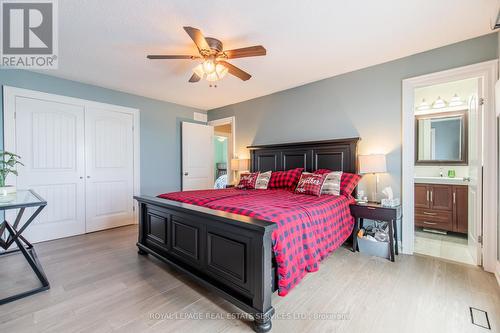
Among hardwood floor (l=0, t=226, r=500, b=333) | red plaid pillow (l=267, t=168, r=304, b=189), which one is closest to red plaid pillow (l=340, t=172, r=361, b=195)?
red plaid pillow (l=267, t=168, r=304, b=189)

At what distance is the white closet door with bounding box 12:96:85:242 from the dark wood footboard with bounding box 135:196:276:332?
6.48 ft

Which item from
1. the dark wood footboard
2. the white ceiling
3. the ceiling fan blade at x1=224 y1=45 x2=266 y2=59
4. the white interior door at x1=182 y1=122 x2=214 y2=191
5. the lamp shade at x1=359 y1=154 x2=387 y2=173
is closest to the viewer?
the dark wood footboard

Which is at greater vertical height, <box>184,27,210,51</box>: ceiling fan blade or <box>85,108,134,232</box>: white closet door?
<box>184,27,210,51</box>: ceiling fan blade

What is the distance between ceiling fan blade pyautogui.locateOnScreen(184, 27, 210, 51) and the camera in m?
1.83

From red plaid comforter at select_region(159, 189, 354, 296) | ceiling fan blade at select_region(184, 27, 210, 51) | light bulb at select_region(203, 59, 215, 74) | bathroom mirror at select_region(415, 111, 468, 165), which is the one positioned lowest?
red plaid comforter at select_region(159, 189, 354, 296)

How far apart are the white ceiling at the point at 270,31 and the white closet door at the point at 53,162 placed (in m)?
0.64

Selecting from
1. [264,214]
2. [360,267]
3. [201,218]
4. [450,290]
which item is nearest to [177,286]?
[201,218]

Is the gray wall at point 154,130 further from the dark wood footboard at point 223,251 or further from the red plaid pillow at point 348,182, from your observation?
the red plaid pillow at point 348,182

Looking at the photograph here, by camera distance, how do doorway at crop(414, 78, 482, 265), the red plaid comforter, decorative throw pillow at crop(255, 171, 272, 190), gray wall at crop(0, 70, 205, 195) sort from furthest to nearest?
gray wall at crop(0, 70, 205, 195) < decorative throw pillow at crop(255, 171, 272, 190) < doorway at crop(414, 78, 482, 265) < the red plaid comforter

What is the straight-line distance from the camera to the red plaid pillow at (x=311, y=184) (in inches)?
115

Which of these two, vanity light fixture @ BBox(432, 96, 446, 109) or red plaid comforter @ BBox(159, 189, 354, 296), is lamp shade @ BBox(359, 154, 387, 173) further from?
vanity light fixture @ BBox(432, 96, 446, 109)

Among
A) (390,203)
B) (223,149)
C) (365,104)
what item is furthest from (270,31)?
(223,149)

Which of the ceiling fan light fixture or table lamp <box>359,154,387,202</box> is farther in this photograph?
table lamp <box>359,154,387,202</box>

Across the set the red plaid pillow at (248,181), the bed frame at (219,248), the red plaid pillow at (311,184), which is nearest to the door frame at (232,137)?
the red plaid pillow at (248,181)
